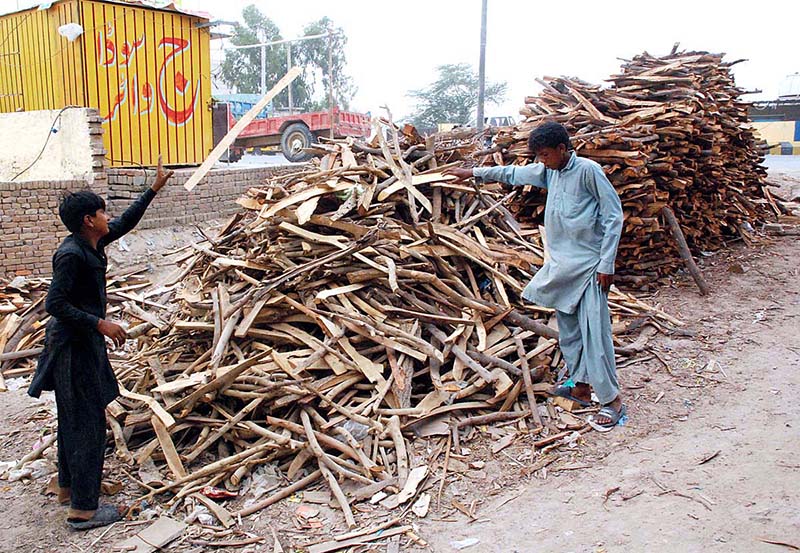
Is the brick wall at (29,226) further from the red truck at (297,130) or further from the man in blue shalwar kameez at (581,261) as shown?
the red truck at (297,130)

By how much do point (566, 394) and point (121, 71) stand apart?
9121 mm

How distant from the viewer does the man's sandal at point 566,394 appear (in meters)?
4.69

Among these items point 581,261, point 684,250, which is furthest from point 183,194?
point 581,261

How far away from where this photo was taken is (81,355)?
3773 millimetres

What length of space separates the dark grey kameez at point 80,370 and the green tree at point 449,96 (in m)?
38.1

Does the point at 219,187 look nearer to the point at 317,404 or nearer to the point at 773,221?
the point at 317,404

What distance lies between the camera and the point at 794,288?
750cm

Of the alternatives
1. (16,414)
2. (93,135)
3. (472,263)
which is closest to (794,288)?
(472,263)

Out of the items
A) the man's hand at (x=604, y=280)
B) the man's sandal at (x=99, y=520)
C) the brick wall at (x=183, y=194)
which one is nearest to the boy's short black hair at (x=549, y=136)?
the man's hand at (x=604, y=280)

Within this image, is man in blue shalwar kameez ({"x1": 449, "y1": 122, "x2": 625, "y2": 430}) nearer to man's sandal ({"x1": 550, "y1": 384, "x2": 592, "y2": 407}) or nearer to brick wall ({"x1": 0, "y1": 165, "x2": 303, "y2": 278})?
man's sandal ({"x1": 550, "y1": 384, "x2": 592, "y2": 407})

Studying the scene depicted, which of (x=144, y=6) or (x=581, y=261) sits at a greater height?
(x=144, y=6)

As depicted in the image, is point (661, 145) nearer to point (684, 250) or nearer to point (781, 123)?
point (684, 250)

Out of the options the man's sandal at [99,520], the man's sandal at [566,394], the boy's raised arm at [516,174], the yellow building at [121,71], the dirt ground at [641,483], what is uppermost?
the yellow building at [121,71]

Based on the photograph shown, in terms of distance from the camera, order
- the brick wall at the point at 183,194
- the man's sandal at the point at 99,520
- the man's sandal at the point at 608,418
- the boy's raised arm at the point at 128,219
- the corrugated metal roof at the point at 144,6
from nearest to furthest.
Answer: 1. the man's sandal at the point at 99,520
2. the boy's raised arm at the point at 128,219
3. the man's sandal at the point at 608,418
4. the brick wall at the point at 183,194
5. the corrugated metal roof at the point at 144,6
